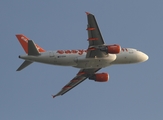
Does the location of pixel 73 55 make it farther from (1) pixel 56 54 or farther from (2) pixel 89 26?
(2) pixel 89 26

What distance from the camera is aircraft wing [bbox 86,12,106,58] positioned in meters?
59.0

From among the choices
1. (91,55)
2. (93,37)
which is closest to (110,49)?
(91,55)

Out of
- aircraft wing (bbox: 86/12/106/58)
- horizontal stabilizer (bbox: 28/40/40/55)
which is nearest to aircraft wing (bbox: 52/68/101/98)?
aircraft wing (bbox: 86/12/106/58)

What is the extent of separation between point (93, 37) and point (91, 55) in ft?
16.6

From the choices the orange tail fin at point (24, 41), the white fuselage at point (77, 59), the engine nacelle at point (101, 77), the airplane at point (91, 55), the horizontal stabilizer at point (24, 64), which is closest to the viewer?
the airplane at point (91, 55)

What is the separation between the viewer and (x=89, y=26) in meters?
59.7

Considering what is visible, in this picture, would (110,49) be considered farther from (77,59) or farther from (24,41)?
(24,41)

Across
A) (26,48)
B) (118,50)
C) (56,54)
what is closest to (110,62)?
(118,50)

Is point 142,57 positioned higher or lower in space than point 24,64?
higher

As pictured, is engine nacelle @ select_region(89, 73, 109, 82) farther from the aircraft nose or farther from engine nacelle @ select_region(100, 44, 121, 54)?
engine nacelle @ select_region(100, 44, 121, 54)

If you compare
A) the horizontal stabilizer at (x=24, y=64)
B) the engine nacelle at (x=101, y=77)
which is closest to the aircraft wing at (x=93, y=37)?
the engine nacelle at (x=101, y=77)

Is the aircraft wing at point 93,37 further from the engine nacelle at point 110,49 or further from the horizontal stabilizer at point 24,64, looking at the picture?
the horizontal stabilizer at point 24,64

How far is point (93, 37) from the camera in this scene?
61625mm

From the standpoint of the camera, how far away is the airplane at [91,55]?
6212 centimetres
